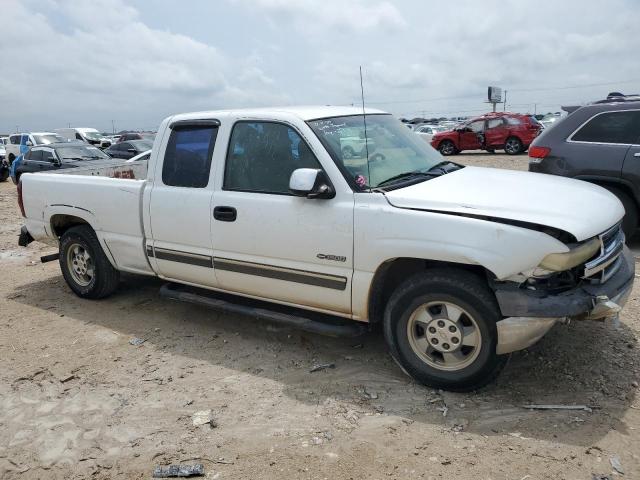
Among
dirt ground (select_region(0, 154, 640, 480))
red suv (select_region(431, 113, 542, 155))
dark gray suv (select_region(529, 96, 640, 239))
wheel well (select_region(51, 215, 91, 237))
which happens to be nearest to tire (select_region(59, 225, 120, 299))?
wheel well (select_region(51, 215, 91, 237))

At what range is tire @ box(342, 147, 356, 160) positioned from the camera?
386 cm

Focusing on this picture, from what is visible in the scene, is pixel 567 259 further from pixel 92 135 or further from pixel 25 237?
pixel 92 135

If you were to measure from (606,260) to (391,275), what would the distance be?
1.37 metres

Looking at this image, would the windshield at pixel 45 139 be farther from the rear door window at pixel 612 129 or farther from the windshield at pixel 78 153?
the rear door window at pixel 612 129

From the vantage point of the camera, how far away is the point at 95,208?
5.22 m

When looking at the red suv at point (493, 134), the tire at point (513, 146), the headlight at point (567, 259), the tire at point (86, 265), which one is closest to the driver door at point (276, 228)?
the headlight at point (567, 259)

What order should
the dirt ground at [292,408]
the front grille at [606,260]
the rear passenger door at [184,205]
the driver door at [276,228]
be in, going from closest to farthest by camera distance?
the dirt ground at [292,408] → the front grille at [606,260] → the driver door at [276,228] → the rear passenger door at [184,205]

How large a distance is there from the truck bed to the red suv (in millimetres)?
19090

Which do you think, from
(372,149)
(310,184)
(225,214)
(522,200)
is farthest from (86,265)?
(522,200)

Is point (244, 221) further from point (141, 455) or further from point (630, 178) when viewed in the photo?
point (630, 178)

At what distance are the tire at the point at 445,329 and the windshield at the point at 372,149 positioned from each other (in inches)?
31.9

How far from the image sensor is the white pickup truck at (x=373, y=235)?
10.5ft

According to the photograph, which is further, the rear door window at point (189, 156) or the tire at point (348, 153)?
the rear door window at point (189, 156)

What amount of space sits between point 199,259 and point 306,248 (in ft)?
3.59
